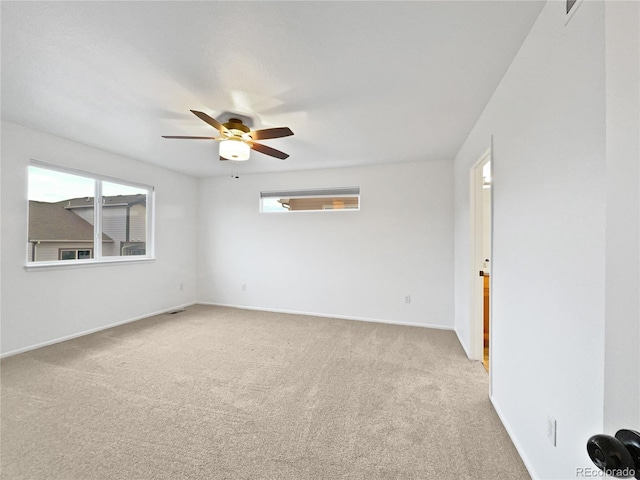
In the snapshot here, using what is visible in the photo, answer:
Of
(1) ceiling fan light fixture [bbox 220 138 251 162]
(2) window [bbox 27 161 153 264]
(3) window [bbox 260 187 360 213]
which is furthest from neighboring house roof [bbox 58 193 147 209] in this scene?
(1) ceiling fan light fixture [bbox 220 138 251 162]

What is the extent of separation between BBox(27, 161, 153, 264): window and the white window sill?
3cm

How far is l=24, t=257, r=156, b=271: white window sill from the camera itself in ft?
9.66

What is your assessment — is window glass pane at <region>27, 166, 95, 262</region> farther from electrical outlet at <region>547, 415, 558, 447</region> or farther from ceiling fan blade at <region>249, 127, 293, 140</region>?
electrical outlet at <region>547, 415, 558, 447</region>

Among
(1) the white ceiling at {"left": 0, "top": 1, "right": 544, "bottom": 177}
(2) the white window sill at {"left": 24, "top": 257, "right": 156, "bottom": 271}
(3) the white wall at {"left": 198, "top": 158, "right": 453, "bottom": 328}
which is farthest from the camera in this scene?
(3) the white wall at {"left": 198, "top": 158, "right": 453, "bottom": 328}

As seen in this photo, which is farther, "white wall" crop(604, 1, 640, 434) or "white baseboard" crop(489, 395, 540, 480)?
"white baseboard" crop(489, 395, 540, 480)

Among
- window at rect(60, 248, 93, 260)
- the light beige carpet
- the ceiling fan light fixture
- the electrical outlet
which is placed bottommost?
the light beige carpet

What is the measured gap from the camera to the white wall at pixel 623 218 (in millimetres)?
406

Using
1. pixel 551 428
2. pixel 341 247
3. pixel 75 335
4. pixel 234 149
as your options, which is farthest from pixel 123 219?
pixel 551 428

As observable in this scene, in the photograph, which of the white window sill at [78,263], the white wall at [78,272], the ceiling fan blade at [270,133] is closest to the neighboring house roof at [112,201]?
the white wall at [78,272]

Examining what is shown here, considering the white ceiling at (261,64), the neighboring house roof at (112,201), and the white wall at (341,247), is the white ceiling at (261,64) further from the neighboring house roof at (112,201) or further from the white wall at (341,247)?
the white wall at (341,247)

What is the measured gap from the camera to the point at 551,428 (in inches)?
Result: 48.3

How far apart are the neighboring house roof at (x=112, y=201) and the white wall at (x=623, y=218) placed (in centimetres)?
465

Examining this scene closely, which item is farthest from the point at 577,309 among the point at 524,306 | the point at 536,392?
the point at 536,392

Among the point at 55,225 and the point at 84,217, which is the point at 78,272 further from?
the point at 84,217
